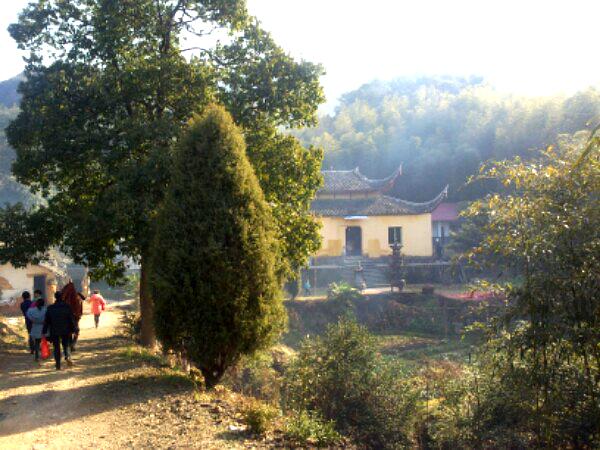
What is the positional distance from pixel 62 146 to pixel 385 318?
19689 millimetres

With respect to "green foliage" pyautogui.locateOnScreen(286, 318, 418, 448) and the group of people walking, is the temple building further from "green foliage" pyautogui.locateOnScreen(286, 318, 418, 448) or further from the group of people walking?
"green foliage" pyautogui.locateOnScreen(286, 318, 418, 448)

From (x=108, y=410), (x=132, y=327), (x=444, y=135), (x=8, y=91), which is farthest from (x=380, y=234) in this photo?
(x=8, y=91)

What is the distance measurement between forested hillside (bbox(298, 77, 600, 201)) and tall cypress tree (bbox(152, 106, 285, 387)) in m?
36.0

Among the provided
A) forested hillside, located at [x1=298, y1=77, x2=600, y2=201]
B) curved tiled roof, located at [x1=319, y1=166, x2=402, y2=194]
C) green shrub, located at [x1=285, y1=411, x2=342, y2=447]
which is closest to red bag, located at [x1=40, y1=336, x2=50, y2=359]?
green shrub, located at [x1=285, y1=411, x2=342, y2=447]

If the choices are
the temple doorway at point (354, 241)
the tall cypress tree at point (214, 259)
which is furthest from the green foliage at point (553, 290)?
the temple doorway at point (354, 241)

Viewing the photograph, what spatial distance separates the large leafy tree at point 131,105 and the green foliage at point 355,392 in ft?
7.45

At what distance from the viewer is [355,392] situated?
10.6m

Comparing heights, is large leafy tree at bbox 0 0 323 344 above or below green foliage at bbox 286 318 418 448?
above

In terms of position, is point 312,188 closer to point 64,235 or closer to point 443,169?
point 64,235

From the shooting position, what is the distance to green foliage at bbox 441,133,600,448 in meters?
6.66

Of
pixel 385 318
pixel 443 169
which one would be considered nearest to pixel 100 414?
pixel 385 318

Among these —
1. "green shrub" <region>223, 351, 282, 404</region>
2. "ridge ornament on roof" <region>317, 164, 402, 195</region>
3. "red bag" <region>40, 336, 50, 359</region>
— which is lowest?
"green shrub" <region>223, 351, 282, 404</region>

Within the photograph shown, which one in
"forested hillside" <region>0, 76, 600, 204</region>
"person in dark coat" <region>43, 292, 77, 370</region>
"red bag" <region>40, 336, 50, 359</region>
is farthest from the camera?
"forested hillside" <region>0, 76, 600, 204</region>

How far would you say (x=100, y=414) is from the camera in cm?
834
